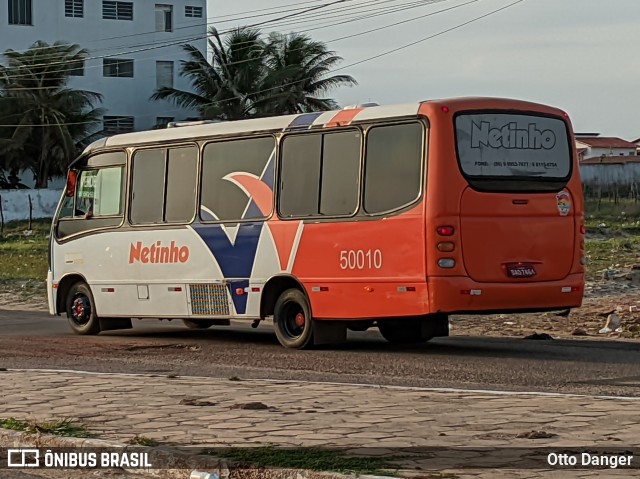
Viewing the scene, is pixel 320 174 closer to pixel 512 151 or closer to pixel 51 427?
pixel 512 151

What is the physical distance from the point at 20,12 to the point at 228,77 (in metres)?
12.3

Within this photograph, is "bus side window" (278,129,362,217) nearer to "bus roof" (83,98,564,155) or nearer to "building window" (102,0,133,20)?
"bus roof" (83,98,564,155)

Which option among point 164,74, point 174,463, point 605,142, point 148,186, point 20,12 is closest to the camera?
point 174,463

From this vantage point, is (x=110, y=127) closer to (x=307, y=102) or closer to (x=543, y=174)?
(x=307, y=102)

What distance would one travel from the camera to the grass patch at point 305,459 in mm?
7594

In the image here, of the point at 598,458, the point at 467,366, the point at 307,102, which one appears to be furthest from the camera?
the point at 307,102

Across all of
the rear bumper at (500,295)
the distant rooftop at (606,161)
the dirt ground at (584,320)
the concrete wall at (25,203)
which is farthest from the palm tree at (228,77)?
the rear bumper at (500,295)

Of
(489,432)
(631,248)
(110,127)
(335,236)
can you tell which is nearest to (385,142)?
(335,236)

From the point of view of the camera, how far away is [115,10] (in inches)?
2783

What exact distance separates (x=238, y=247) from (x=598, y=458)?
10.2 meters

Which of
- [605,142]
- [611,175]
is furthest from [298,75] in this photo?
[605,142]

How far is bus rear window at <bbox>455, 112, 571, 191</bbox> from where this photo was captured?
1543cm

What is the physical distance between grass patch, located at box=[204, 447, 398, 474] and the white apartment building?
61579 mm

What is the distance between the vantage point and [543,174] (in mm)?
16000
